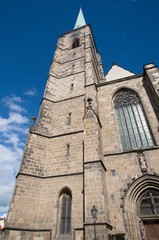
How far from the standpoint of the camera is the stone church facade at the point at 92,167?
6.55 metres

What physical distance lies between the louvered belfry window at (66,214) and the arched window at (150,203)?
3167 millimetres

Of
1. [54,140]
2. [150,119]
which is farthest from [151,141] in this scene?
[54,140]

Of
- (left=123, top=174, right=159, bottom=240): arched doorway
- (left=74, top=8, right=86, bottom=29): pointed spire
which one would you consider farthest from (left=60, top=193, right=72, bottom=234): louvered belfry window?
(left=74, top=8, right=86, bottom=29): pointed spire

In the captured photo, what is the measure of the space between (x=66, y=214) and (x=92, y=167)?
2422mm

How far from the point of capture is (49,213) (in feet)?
23.9

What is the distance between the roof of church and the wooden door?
40.7 ft

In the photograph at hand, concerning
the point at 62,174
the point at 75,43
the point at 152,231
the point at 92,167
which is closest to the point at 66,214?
the point at 62,174

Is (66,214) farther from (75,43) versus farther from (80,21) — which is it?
(80,21)

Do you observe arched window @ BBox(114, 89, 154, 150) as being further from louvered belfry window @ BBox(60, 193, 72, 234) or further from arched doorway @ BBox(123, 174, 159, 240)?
louvered belfry window @ BBox(60, 193, 72, 234)

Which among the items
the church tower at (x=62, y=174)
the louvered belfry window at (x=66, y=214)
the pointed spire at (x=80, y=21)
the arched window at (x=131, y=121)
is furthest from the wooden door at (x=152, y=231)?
the pointed spire at (x=80, y=21)

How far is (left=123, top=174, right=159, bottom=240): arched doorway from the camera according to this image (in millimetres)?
6362

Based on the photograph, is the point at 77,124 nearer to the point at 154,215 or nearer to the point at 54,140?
the point at 54,140

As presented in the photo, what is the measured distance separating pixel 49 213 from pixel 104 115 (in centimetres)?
633

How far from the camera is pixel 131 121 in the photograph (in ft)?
32.8
